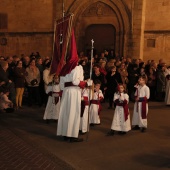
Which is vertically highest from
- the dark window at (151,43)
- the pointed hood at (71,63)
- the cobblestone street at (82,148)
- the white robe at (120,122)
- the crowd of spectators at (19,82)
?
the dark window at (151,43)

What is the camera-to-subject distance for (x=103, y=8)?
60.7 feet

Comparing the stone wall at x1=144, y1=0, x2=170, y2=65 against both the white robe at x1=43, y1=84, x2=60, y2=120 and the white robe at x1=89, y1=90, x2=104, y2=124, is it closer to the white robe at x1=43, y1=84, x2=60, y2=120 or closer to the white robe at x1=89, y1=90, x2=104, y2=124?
the white robe at x1=89, y1=90, x2=104, y2=124

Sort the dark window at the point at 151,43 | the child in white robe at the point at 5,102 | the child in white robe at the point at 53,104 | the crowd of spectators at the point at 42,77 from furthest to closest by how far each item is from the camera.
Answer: the dark window at the point at 151,43
the crowd of spectators at the point at 42,77
the child in white robe at the point at 5,102
the child in white robe at the point at 53,104

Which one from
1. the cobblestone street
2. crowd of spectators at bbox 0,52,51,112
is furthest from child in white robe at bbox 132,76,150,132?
crowd of spectators at bbox 0,52,51,112

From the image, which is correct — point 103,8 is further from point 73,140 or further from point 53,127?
point 73,140

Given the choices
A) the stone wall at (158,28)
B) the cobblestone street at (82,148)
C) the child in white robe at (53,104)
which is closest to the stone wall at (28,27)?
the stone wall at (158,28)

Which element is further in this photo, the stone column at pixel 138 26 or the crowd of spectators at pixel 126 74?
the stone column at pixel 138 26

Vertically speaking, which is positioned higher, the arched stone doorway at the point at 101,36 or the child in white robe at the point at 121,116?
the arched stone doorway at the point at 101,36

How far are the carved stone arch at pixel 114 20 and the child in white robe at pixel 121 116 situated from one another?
9.66 metres

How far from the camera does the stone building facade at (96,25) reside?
17531 mm

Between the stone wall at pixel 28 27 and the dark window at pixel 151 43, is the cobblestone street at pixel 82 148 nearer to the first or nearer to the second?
the dark window at pixel 151 43

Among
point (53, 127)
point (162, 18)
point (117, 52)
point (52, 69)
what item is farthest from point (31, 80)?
point (162, 18)

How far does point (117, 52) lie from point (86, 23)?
9.06 feet

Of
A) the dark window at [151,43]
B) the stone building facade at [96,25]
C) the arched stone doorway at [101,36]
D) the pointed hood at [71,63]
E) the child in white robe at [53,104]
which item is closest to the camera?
the pointed hood at [71,63]
